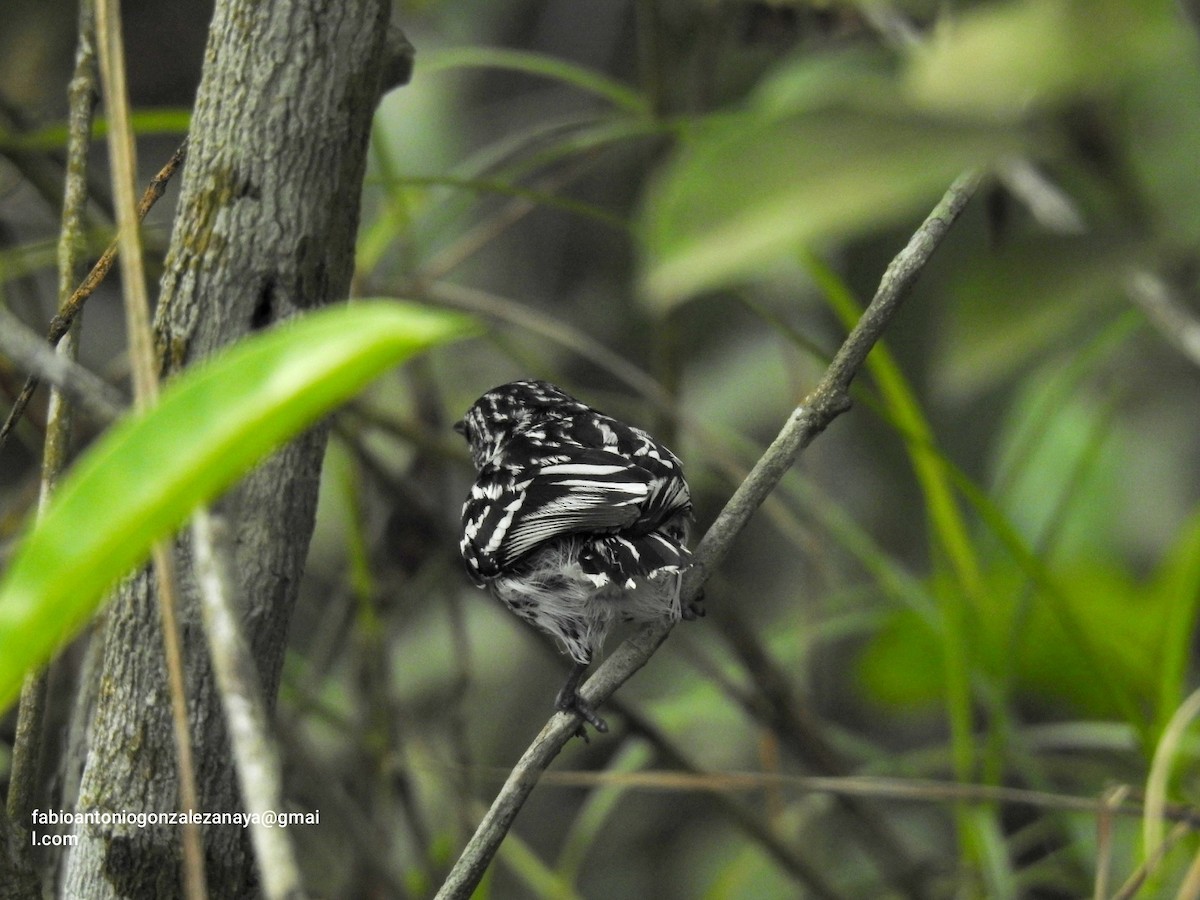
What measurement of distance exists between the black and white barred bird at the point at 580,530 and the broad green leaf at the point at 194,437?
53.3 inches

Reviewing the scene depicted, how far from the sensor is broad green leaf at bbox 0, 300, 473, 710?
61 cm

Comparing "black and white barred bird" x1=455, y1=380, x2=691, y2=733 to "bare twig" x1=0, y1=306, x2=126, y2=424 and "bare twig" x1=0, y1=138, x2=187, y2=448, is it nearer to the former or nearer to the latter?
"bare twig" x1=0, y1=138, x2=187, y2=448

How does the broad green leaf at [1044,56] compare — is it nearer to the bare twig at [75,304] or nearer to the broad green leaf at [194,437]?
the broad green leaf at [194,437]

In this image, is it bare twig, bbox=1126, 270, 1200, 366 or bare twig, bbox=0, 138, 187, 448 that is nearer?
bare twig, bbox=0, 138, 187, 448

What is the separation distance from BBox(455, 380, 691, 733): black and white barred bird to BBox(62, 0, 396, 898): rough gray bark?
581 millimetres

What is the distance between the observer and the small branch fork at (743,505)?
1.45 meters

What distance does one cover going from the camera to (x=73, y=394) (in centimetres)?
81

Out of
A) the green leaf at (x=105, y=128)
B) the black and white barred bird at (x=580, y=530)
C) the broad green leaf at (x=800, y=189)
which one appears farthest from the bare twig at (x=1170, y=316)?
the green leaf at (x=105, y=128)

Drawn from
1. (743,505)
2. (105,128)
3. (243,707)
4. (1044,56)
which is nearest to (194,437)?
(243,707)

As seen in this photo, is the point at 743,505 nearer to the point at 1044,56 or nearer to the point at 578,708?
the point at 578,708

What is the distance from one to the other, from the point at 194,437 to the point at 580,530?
1616mm

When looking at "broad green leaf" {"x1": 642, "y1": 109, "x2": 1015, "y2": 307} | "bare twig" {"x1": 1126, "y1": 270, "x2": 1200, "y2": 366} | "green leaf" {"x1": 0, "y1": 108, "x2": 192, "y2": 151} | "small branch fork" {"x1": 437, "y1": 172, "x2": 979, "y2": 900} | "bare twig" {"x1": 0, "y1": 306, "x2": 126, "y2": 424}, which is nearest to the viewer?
"broad green leaf" {"x1": 642, "y1": 109, "x2": 1015, "y2": 307}

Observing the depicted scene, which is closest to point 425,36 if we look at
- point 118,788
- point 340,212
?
point 340,212

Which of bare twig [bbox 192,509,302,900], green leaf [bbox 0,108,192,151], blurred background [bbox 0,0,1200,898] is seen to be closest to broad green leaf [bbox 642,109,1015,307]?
blurred background [bbox 0,0,1200,898]
